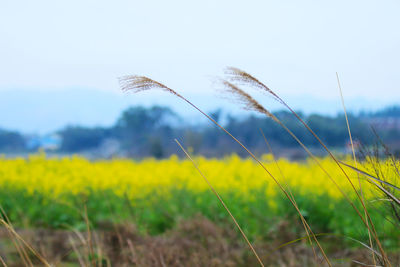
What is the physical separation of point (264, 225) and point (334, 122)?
4.52 meters

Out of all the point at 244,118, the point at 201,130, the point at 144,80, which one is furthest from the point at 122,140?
the point at 144,80

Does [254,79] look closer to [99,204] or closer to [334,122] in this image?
[99,204]

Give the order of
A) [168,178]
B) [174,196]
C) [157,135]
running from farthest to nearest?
[157,135] < [168,178] < [174,196]

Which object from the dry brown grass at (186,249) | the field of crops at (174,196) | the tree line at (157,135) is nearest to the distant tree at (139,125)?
the tree line at (157,135)

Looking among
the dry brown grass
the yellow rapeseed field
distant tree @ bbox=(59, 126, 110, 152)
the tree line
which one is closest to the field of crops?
the yellow rapeseed field

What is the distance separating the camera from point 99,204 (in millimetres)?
5324

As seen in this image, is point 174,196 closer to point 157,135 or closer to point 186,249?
point 186,249

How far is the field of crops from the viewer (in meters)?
4.16

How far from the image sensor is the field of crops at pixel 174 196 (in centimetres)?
416

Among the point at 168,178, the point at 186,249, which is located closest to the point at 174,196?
the point at 168,178

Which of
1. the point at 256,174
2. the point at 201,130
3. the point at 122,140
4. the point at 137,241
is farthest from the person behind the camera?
the point at 122,140

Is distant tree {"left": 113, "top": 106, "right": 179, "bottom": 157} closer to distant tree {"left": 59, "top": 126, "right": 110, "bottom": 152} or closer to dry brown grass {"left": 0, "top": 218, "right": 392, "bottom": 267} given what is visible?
distant tree {"left": 59, "top": 126, "right": 110, "bottom": 152}

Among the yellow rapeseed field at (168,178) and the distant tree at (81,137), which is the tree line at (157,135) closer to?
the distant tree at (81,137)

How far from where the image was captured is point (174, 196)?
517 cm
